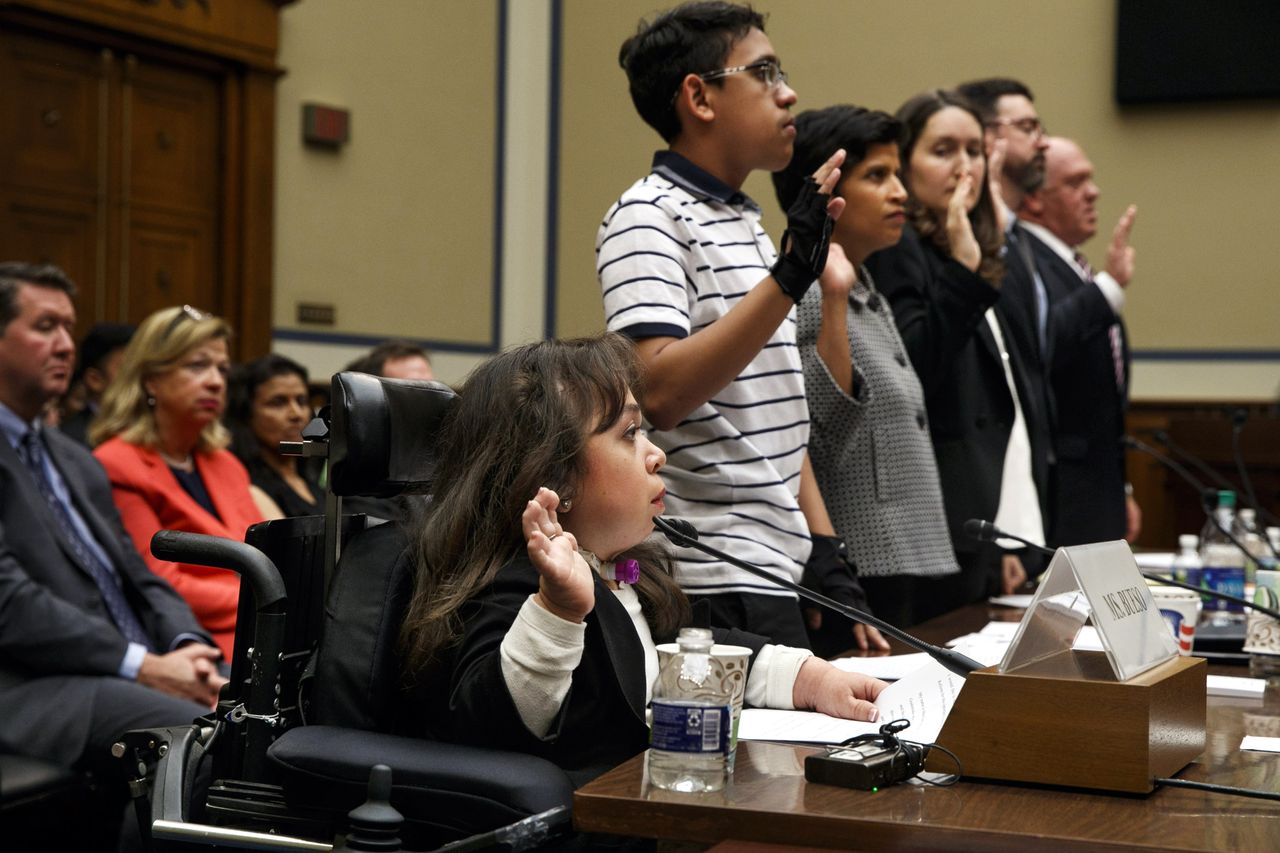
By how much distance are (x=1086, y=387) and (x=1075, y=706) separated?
251cm

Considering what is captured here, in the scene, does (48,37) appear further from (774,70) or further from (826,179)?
(826,179)

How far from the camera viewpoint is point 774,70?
2002mm

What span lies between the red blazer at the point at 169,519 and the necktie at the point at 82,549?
8.0 inches

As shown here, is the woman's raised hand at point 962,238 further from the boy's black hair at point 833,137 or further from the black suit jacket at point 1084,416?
the black suit jacket at point 1084,416

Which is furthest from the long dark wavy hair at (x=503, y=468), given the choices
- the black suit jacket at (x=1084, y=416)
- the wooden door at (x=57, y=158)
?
the wooden door at (x=57, y=158)

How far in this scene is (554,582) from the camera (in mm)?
1218

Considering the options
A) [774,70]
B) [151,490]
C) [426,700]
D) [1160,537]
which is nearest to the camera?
[426,700]

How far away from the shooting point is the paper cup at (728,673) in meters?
1.14

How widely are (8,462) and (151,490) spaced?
548 millimetres

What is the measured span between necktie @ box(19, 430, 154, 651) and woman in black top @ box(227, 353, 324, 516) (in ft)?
3.68

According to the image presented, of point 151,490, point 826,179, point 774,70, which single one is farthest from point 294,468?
point 826,179

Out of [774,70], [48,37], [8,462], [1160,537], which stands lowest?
[1160,537]

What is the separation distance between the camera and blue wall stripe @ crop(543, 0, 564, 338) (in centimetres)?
770

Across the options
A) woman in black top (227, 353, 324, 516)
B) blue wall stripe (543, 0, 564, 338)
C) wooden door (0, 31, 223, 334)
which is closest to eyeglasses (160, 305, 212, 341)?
woman in black top (227, 353, 324, 516)
